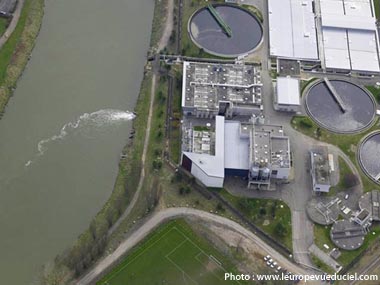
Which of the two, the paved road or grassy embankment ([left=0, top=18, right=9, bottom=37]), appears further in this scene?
grassy embankment ([left=0, top=18, right=9, bottom=37])

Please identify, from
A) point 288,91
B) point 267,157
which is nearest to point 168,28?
point 288,91

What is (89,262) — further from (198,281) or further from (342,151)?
(342,151)

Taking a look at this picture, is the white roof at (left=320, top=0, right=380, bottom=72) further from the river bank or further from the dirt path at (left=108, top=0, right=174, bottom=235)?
the river bank

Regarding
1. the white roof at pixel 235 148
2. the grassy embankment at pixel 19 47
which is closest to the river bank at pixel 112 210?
the white roof at pixel 235 148

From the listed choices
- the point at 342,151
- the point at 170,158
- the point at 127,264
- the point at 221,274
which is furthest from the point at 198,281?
the point at 342,151

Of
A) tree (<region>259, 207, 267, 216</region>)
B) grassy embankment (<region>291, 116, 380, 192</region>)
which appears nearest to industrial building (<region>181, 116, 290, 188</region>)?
tree (<region>259, 207, 267, 216</region>)

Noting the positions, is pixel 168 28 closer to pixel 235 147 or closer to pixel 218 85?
pixel 218 85

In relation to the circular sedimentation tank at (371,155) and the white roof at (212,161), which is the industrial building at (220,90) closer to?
the white roof at (212,161)
